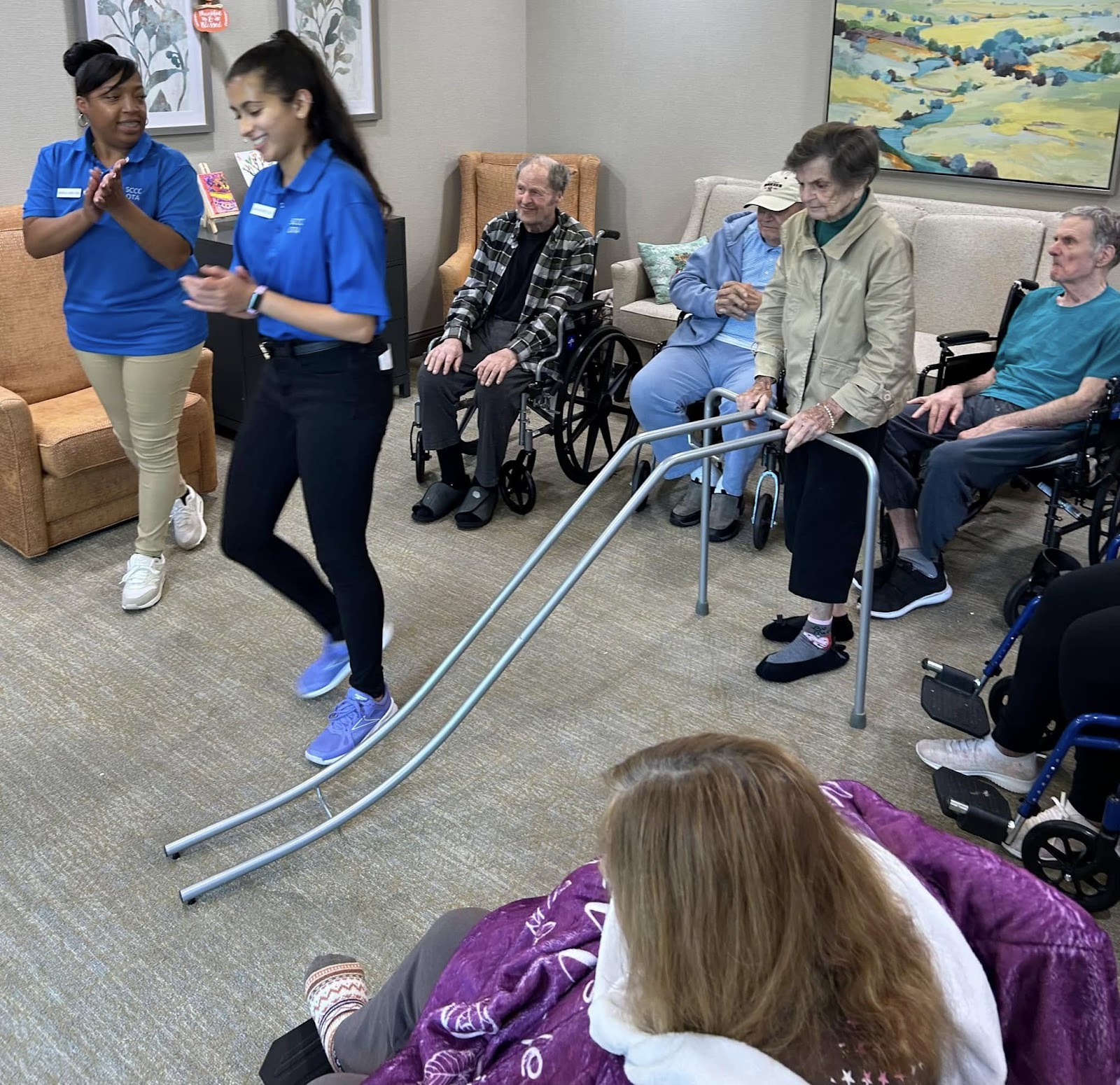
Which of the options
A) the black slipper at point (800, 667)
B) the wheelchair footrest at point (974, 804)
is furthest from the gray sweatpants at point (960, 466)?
the wheelchair footrest at point (974, 804)

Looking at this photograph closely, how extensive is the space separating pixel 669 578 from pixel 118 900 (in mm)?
1869

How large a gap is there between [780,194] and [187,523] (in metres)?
2.08

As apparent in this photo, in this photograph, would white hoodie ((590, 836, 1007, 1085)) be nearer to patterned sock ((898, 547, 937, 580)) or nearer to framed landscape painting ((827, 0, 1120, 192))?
patterned sock ((898, 547, 937, 580))

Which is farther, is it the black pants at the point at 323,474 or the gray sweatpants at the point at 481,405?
the gray sweatpants at the point at 481,405

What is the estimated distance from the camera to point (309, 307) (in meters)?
2.24

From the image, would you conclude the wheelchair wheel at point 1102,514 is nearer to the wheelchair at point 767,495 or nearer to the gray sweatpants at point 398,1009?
the wheelchair at point 767,495

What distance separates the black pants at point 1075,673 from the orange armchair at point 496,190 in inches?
147

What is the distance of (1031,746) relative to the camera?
7.95 ft

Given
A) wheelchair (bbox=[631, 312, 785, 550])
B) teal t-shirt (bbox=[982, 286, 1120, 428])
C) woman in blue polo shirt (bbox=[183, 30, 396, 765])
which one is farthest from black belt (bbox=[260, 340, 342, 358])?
teal t-shirt (bbox=[982, 286, 1120, 428])

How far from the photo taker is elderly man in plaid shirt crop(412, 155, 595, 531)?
12.6ft

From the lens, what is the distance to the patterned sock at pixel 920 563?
11.2 feet

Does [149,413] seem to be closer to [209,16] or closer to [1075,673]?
[209,16]

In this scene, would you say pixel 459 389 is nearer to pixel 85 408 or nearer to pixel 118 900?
pixel 85 408

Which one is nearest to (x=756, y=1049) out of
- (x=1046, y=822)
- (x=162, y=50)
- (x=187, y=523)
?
(x=1046, y=822)
